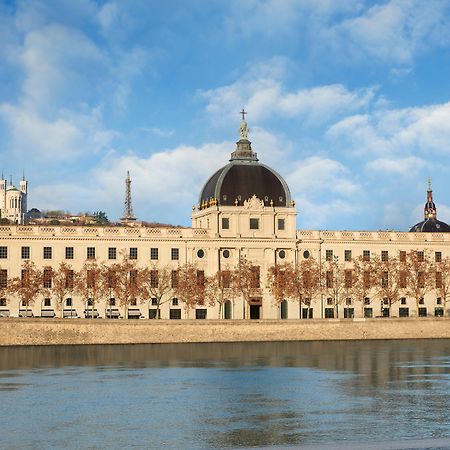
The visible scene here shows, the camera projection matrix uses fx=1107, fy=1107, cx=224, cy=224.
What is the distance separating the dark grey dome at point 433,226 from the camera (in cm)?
16538

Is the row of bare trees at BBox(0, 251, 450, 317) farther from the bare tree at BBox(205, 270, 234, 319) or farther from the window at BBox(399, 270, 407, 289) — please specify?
the window at BBox(399, 270, 407, 289)

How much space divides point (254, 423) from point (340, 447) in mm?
10660

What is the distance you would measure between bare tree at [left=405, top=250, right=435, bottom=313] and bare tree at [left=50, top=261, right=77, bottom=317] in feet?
145

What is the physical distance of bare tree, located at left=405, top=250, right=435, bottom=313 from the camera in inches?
5738

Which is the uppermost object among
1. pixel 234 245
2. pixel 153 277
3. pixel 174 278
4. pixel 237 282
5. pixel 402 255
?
pixel 234 245

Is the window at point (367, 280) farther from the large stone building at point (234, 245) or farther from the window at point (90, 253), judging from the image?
the window at point (90, 253)

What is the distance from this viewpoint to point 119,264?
5472 inches

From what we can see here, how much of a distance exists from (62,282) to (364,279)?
129ft

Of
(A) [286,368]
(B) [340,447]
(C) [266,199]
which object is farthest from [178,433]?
(C) [266,199]

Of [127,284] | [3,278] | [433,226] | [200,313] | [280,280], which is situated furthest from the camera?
[433,226]

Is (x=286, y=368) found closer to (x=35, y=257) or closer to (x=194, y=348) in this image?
(x=194, y=348)

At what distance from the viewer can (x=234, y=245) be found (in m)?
147

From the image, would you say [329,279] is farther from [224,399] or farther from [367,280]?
[224,399]

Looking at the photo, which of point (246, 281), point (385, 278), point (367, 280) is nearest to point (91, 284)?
point (246, 281)
